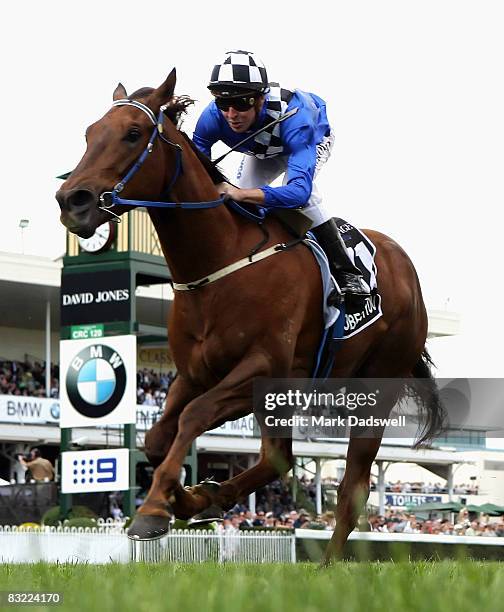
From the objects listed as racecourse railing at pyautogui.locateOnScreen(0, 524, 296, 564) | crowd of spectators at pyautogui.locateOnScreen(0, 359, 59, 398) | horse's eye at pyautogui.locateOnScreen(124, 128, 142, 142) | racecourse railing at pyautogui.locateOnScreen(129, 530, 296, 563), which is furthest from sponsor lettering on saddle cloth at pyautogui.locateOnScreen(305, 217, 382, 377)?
crowd of spectators at pyautogui.locateOnScreen(0, 359, 59, 398)

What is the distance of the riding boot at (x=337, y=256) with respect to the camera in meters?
5.92

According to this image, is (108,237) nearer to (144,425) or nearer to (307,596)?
(144,425)

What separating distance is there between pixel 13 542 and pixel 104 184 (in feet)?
34.7

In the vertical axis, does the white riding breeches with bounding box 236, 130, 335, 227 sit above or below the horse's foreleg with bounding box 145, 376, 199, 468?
above

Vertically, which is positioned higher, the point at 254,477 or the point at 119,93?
the point at 119,93

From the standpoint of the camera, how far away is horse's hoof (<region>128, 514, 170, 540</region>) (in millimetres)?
4594

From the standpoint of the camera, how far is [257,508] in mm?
33062

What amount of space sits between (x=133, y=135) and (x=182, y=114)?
1.51 ft

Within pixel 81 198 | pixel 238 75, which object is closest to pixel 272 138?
pixel 238 75

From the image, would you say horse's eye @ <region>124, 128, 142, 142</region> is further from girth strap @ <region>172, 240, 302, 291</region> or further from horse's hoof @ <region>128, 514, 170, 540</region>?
horse's hoof @ <region>128, 514, 170, 540</region>

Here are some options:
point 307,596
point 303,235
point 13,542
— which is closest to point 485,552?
point 13,542

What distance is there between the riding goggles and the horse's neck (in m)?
0.40

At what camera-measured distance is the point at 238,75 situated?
18.4ft

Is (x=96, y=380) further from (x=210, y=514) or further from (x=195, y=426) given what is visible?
(x=195, y=426)
